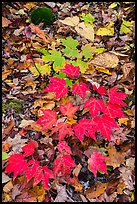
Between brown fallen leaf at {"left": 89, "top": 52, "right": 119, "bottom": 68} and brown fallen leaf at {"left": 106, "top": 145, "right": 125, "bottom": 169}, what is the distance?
3.16 feet

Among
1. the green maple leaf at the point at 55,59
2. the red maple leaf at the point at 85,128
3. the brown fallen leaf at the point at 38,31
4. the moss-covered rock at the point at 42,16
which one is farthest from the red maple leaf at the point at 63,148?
the moss-covered rock at the point at 42,16

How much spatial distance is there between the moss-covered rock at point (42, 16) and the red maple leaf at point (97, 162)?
2131 mm

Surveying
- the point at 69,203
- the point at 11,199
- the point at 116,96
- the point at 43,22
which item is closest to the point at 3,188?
the point at 11,199

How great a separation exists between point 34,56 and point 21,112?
32.2 inches

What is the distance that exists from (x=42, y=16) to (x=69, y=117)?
1.80 m

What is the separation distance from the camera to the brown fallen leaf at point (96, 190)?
2.21 m

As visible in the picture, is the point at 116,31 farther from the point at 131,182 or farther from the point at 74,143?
the point at 131,182

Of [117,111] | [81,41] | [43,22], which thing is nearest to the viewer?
[117,111]

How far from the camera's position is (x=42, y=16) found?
3.93 meters

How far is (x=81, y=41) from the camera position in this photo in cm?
364

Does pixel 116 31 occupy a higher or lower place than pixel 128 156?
higher

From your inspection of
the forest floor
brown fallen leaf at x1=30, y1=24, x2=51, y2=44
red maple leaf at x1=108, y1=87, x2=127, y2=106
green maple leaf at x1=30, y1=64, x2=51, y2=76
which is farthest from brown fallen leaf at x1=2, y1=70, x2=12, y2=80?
red maple leaf at x1=108, y1=87, x2=127, y2=106

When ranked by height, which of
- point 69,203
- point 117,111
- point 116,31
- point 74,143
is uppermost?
point 116,31

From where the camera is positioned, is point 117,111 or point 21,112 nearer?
point 117,111
